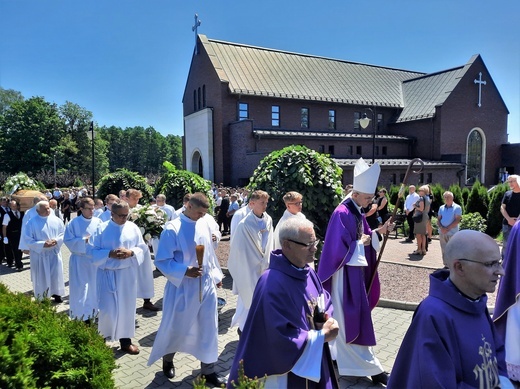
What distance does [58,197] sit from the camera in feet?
83.5

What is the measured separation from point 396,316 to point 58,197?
24.0m

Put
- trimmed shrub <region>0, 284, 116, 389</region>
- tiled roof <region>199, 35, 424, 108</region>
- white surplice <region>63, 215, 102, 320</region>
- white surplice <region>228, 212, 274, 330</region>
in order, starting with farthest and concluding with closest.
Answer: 1. tiled roof <region>199, 35, 424, 108</region>
2. white surplice <region>63, 215, 102, 320</region>
3. white surplice <region>228, 212, 274, 330</region>
4. trimmed shrub <region>0, 284, 116, 389</region>

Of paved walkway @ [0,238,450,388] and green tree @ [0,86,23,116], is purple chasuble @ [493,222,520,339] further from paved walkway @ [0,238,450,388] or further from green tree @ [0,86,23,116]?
green tree @ [0,86,23,116]

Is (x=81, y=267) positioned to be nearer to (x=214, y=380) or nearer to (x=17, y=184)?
(x=214, y=380)

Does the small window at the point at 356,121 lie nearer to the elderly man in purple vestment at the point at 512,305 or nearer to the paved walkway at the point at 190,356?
the paved walkway at the point at 190,356

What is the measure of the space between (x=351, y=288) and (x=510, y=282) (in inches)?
64.2

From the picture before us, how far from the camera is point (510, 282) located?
399 cm

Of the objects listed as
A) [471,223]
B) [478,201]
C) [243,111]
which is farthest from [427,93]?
[471,223]

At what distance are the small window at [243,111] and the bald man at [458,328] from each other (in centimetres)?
3110

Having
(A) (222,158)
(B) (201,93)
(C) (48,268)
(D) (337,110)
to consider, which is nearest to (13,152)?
(B) (201,93)

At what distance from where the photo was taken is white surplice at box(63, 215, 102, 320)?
6.86m

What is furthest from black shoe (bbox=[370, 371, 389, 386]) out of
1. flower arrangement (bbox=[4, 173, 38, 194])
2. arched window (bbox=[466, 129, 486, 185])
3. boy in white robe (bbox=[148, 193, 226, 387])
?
arched window (bbox=[466, 129, 486, 185])

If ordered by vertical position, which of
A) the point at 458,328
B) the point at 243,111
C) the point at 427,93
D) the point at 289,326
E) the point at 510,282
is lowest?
the point at 510,282

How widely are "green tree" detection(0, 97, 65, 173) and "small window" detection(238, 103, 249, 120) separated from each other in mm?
35824
